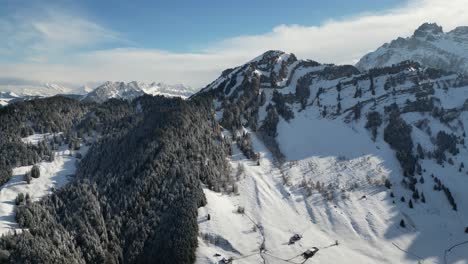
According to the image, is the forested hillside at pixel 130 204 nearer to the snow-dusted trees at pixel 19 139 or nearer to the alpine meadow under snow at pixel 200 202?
the alpine meadow under snow at pixel 200 202

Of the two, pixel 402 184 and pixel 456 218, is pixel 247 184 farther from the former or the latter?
pixel 456 218

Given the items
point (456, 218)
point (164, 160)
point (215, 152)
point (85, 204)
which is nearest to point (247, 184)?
point (215, 152)

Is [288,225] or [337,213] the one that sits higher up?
[337,213]

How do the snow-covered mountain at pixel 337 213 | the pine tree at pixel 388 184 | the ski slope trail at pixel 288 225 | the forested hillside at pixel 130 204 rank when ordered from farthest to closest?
1. the pine tree at pixel 388 184
2. the snow-covered mountain at pixel 337 213
3. the ski slope trail at pixel 288 225
4. the forested hillside at pixel 130 204

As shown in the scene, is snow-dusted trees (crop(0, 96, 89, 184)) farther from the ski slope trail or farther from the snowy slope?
the ski slope trail

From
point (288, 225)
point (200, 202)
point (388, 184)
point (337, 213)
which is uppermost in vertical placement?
point (200, 202)

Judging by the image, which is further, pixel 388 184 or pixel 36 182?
pixel 388 184

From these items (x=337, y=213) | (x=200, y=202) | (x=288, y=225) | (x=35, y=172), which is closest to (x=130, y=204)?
(x=200, y=202)

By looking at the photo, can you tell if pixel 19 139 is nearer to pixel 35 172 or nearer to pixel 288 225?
pixel 35 172

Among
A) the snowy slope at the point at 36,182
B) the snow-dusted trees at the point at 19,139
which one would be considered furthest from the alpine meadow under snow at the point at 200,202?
the snow-dusted trees at the point at 19,139

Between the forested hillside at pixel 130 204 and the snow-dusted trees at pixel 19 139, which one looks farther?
the snow-dusted trees at pixel 19 139
